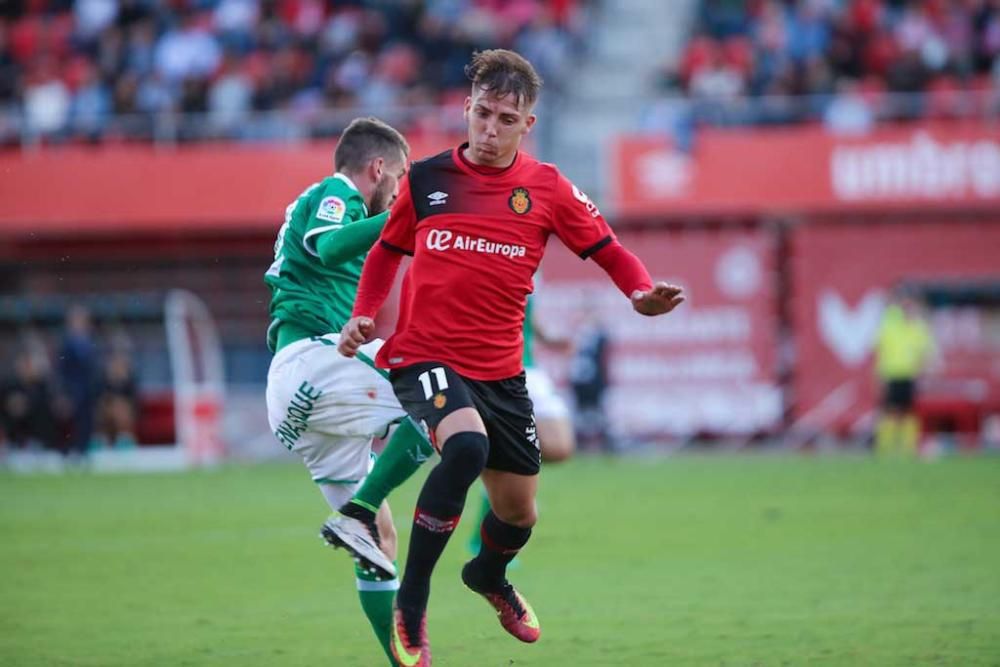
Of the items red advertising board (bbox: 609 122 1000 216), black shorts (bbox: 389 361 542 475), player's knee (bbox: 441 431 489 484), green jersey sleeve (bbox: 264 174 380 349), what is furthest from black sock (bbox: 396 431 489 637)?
red advertising board (bbox: 609 122 1000 216)

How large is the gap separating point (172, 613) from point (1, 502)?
893 cm

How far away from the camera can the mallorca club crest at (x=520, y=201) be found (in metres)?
Answer: 6.57

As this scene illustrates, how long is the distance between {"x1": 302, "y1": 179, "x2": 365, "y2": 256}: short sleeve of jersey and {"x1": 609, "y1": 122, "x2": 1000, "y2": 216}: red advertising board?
17583mm

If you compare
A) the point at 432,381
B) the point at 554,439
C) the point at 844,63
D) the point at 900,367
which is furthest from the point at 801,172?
the point at 432,381

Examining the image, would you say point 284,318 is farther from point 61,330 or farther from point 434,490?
point 61,330

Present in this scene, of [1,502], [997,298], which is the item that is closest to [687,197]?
[997,298]

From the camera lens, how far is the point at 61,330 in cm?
2647

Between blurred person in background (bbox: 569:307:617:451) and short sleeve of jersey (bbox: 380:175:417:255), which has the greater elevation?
short sleeve of jersey (bbox: 380:175:417:255)

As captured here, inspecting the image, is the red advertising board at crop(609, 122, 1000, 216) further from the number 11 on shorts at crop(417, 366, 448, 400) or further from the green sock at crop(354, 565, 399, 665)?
the number 11 on shorts at crop(417, 366, 448, 400)

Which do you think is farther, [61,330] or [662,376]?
[61,330]

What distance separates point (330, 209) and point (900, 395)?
16.7 m

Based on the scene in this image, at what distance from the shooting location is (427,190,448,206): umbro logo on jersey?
651 cm

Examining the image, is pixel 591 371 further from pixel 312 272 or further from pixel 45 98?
pixel 312 272

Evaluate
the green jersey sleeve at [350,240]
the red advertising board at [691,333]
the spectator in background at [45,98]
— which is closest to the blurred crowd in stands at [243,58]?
the spectator in background at [45,98]
